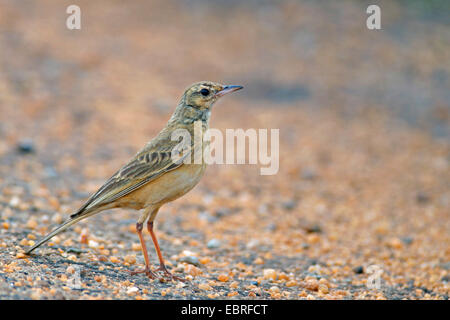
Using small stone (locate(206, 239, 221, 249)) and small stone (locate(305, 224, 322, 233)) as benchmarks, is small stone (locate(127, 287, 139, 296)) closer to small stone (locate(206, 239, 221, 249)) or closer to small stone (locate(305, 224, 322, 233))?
small stone (locate(206, 239, 221, 249))

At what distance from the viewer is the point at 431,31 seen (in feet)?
56.2

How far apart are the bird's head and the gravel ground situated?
194 cm

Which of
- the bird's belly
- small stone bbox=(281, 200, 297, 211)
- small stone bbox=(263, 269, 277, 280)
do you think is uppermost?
the bird's belly

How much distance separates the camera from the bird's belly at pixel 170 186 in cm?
610

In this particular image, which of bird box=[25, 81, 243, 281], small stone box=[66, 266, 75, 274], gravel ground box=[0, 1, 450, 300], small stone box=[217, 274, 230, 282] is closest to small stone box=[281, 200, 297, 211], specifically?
gravel ground box=[0, 1, 450, 300]

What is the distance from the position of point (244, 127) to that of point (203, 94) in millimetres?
6928

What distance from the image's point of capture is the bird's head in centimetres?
679

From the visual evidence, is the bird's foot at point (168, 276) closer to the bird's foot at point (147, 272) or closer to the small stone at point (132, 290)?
the bird's foot at point (147, 272)

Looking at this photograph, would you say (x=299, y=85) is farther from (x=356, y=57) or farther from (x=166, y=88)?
(x=166, y=88)

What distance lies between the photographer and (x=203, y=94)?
22.3 feet

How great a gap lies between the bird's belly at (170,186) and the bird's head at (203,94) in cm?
94

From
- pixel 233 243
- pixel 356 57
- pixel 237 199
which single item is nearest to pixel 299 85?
pixel 356 57
